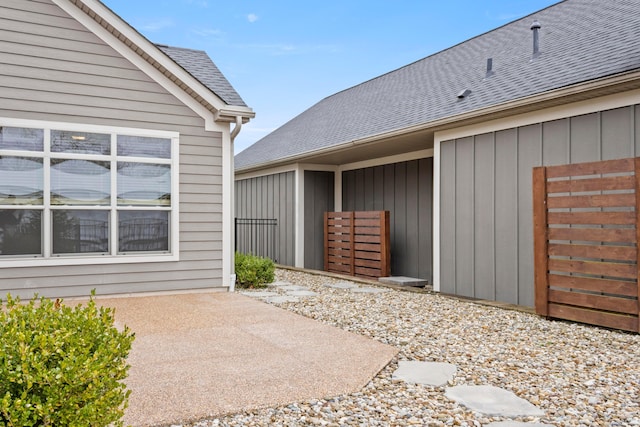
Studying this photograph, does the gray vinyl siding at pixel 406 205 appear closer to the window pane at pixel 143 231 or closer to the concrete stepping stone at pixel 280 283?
the concrete stepping stone at pixel 280 283

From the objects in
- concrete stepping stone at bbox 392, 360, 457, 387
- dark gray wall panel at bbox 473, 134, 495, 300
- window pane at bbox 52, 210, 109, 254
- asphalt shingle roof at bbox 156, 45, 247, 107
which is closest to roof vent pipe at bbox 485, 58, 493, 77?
dark gray wall panel at bbox 473, 134, 495, 300

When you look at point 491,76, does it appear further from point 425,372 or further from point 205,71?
point 425,372

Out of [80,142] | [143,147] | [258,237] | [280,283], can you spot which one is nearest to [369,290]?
[280,283]

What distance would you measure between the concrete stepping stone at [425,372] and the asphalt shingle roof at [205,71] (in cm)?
459

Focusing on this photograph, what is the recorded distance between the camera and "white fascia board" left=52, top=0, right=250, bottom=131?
20.9 feet

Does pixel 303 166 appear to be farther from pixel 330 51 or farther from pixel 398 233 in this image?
pixel 330 51

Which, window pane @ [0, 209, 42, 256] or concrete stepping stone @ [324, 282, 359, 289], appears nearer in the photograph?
window pane @ [0, 209, 42, 256]

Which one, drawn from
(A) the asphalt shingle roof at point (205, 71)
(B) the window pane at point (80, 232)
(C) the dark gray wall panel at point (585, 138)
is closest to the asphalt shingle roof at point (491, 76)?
(C) the dark gray wall panel at point (585, 138)

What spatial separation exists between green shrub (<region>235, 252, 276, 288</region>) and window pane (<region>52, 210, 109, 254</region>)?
2.17 meters

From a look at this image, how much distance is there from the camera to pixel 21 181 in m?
6.09

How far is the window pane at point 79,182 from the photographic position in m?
6.26

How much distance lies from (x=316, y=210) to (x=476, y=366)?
7967mm

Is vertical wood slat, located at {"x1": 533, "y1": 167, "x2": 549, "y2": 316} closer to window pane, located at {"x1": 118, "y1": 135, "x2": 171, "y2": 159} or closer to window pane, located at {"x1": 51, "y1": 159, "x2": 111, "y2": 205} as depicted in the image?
window pane, located at {"x1": 118, "y1": 135, "x2": 171, "y2": 159}

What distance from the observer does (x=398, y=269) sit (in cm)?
995
